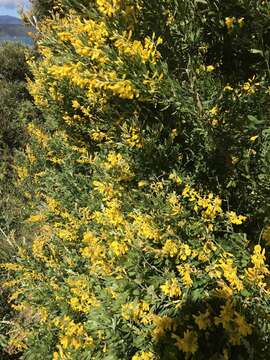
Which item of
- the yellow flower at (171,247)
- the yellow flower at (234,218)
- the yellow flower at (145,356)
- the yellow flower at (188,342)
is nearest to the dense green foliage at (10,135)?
the yellow flower at (145,356)

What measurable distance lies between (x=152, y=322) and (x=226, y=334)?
0.72 meters

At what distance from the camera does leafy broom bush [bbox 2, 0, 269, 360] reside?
284 centimetres

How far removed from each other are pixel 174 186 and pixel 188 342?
137 cm

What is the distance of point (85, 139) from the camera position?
634 cm

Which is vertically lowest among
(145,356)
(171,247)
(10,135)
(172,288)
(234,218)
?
(10,135)

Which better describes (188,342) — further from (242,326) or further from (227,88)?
(227,88)

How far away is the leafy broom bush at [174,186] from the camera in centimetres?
284

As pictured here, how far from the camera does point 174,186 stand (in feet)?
12.0

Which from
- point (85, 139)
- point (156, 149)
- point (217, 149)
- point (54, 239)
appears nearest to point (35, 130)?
point (85, 139)

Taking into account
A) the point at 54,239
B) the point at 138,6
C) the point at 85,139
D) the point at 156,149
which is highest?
the point at 138,6

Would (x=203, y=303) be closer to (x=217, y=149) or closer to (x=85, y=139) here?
(x=217, y=149)

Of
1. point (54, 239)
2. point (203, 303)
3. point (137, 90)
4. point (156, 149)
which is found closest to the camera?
point (137, 90)

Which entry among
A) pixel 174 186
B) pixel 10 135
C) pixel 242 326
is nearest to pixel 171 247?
pixel 174 186

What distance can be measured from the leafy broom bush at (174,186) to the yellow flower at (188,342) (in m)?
0.01
